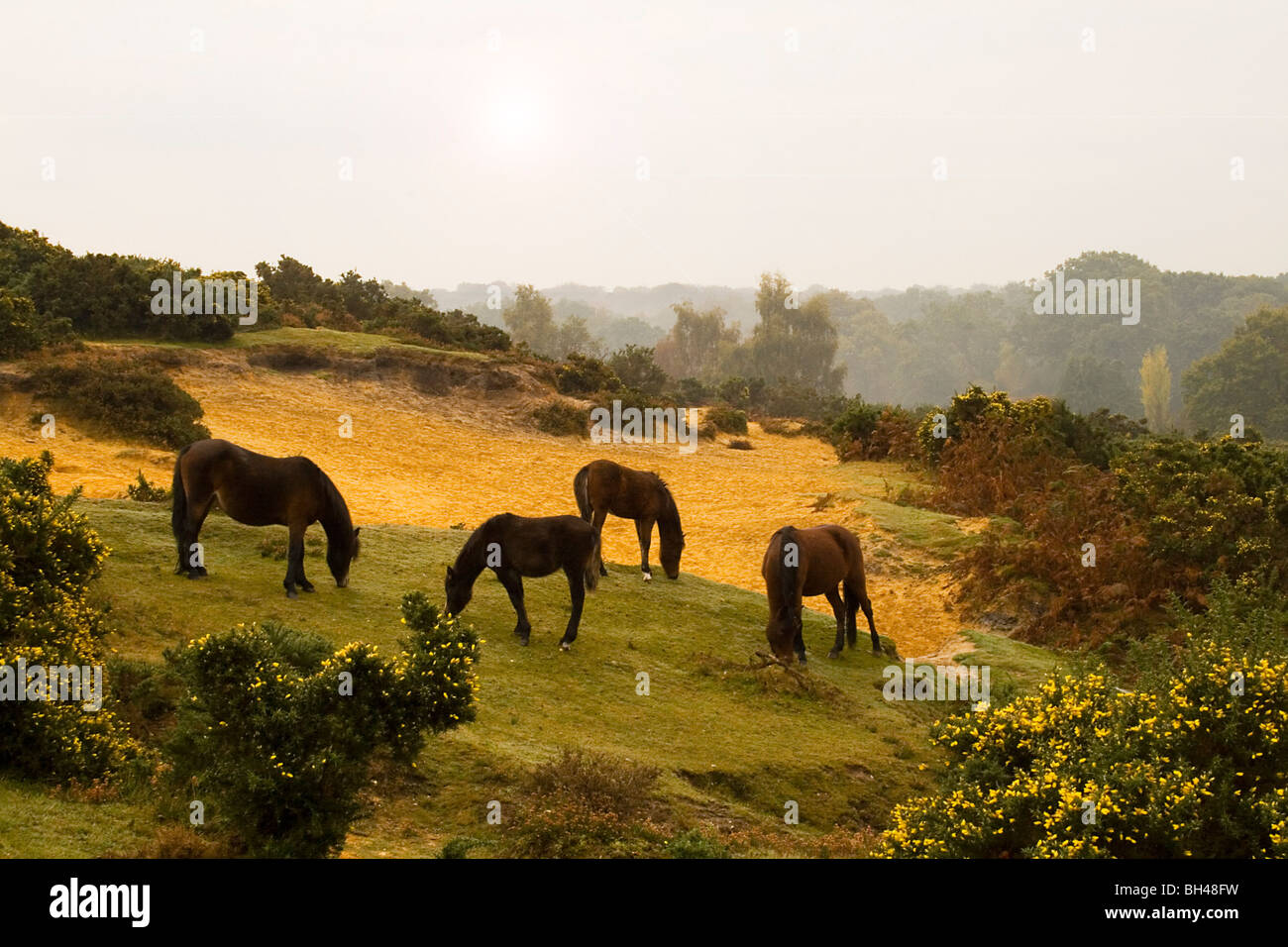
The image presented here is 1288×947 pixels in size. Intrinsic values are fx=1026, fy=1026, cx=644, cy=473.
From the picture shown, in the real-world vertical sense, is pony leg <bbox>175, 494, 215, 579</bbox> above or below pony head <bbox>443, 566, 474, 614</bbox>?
above

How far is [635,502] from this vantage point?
47.1 ft

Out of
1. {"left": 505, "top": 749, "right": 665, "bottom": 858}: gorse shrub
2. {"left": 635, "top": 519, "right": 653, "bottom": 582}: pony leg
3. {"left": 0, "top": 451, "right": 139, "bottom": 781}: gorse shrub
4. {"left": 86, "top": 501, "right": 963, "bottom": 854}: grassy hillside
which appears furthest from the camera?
{"left": 635, "top": 519, "right": 653, "bottom": 582}: pony leg

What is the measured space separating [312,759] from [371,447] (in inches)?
798

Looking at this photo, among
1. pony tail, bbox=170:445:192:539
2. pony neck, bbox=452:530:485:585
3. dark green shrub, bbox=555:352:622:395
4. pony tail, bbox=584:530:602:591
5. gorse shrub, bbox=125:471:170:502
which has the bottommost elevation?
pony tail, bbox=584:530:602:591

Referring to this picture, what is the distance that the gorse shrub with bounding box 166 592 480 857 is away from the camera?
5.88 m

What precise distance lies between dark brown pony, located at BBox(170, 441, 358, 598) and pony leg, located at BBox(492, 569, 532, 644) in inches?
82.4

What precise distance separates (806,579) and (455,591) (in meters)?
4.08

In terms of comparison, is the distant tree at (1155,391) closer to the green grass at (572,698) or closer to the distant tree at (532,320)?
the distant tree at (532,320)

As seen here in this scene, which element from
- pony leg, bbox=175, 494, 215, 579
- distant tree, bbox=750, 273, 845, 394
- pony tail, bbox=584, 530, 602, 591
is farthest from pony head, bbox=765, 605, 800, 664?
distant tree, bbox=750, 273, 845, 394

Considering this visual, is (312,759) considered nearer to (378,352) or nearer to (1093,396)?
(378,352)

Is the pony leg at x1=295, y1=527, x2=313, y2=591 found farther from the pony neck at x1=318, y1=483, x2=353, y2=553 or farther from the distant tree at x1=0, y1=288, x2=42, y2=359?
the distant tree at x1=0, y1=288, x2=42, y2=359

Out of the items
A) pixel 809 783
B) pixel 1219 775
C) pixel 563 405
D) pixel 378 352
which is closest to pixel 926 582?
pixel 809 783

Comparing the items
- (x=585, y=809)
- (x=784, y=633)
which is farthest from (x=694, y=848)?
(x=784, y=633)

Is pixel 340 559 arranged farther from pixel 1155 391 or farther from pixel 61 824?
pixel 1155 391
